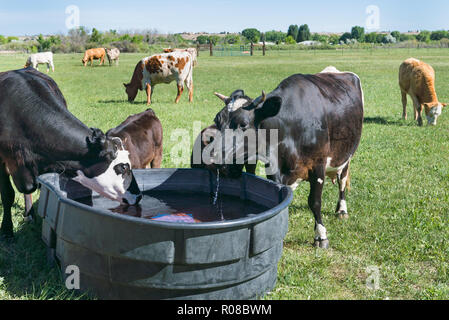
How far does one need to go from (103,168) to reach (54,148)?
495 millimetres

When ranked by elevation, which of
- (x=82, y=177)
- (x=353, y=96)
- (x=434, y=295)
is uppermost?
(x=353, y=96)

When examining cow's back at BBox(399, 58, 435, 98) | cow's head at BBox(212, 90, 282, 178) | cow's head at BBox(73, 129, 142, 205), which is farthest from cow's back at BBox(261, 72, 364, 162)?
cow's back at BBox(399, 58, 435, 98)

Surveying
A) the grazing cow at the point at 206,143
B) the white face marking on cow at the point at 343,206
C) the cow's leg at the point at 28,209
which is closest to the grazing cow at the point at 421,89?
the white face marking on cow at the point at 343,206

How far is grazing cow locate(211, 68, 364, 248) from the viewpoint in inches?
167

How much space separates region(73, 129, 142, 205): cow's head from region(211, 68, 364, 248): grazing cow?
954 mm

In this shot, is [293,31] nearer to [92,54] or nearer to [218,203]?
[92,54]

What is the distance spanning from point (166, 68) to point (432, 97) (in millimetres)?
8313

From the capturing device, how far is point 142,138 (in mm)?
6145

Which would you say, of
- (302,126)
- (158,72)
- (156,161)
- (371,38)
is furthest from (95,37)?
(302,126)

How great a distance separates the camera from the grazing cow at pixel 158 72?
52.1 feet

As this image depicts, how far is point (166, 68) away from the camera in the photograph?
16.1 meters

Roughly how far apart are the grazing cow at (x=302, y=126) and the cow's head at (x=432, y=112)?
25.5ft
